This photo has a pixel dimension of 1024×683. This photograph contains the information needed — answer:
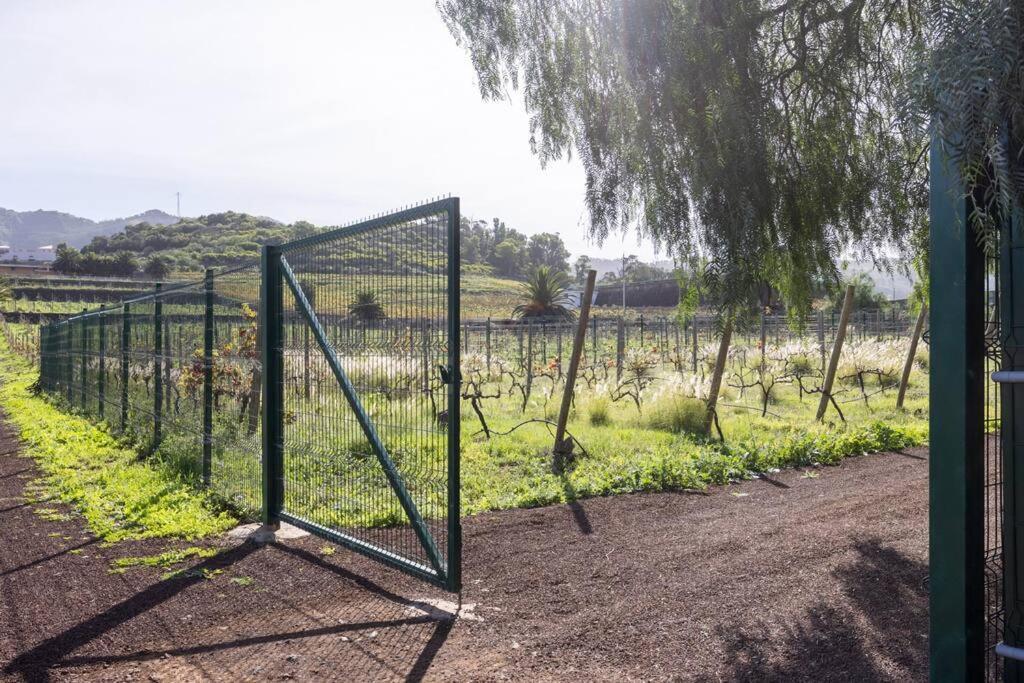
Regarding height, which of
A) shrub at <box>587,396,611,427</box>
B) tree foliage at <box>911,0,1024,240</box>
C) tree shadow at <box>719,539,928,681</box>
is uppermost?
tree foliage at <box>911,0,1024,240</box>

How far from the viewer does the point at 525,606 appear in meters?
4.74

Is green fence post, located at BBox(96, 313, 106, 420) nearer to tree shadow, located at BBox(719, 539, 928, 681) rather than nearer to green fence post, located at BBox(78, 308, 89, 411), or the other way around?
green fence post, located at BBox(78, 308, 89, 411)

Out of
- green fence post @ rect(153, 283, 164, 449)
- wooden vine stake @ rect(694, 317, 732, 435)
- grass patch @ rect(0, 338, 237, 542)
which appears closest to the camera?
grass patch @ rect(0, 338, 237, 542)

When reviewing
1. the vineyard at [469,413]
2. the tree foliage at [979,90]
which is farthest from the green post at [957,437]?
the vineyard at [469,413]

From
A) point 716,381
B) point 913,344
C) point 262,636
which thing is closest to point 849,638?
point 262,636

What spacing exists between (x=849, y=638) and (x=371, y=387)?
2963 mm

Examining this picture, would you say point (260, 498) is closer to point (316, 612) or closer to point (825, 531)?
point (316, 612)

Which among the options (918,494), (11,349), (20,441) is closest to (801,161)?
(918,494)

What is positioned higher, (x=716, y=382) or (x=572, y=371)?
(x=572, y=371)

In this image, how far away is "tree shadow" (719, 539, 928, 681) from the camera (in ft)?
12.4

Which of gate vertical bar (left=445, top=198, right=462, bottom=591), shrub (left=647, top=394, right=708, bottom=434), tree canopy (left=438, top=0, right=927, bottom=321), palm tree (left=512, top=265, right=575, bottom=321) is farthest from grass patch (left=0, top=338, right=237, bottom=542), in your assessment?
palm tree (left=512, top=265, right=575, bottom=321)

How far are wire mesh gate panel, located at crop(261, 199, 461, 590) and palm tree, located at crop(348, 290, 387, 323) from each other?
0.04ft

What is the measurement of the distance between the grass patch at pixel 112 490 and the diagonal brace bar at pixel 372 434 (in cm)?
183

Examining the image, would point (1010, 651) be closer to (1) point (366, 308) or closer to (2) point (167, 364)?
(1) point (366, 308)
